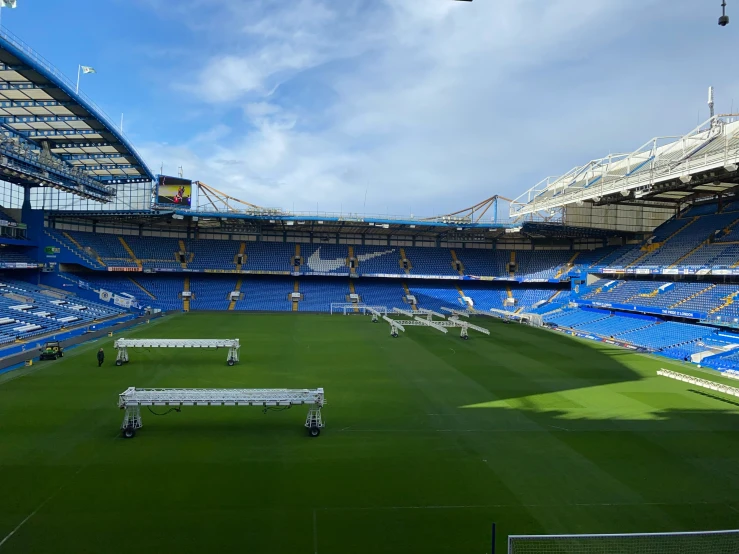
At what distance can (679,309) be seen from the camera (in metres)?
29.2

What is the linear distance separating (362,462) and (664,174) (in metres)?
26.6

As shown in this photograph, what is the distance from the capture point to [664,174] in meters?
26.6

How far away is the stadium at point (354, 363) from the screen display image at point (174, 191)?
0.71 ft

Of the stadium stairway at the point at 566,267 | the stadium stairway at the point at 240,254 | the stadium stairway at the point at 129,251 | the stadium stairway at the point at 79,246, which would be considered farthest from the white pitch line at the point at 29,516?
the stadium stairway at the point at 566,267

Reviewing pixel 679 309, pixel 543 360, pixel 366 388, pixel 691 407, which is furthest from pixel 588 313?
pixel 366 388

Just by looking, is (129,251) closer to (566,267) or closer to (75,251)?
(75,251)

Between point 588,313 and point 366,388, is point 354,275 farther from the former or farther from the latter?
point 366,388

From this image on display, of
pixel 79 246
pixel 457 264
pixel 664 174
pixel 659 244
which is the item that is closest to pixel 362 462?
pixel 664 174

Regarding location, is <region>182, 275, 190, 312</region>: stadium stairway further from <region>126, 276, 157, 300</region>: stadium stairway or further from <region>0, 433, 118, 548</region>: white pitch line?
<region>0, 433, 118, 548</region>: white pitch line

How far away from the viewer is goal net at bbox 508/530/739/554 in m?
7.09

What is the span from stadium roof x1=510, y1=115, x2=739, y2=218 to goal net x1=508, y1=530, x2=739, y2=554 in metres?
23.0

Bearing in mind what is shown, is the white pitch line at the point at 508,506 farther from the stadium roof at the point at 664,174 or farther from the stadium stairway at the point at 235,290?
the stadium stairway at the point at 235,290

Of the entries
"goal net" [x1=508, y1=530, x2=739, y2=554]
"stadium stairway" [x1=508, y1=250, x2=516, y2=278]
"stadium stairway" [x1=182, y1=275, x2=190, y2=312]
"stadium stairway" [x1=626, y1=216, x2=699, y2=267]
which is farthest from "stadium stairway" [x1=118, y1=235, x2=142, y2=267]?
"stadium stairway" [x1=626, y1=216, x2=699, y2=267]

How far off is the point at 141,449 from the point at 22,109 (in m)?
24.0
